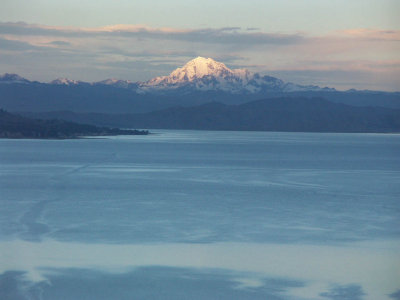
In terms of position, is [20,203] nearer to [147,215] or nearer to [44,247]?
[147,215]

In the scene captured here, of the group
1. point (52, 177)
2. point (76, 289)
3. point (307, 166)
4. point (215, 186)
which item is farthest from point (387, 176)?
point (76, 289)

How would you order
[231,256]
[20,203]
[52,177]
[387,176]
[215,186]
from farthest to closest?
[387,176]
[52,177]
[215,186]
[20,203]
[231,256]

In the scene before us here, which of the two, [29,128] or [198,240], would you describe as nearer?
[198,240]

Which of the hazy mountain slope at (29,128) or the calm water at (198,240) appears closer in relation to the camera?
the calm water at (198,240)

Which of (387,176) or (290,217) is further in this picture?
(387,176)

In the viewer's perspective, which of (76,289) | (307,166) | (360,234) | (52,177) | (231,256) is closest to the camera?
(76,289)

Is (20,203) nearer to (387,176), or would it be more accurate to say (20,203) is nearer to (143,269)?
(143,269)

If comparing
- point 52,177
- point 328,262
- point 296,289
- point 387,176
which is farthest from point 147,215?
point 387,176

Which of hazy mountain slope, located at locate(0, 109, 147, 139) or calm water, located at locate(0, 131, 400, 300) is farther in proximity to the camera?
hazy mountain slope, located at locate(0, 109, 147, 139)

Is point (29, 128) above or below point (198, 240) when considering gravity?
above
